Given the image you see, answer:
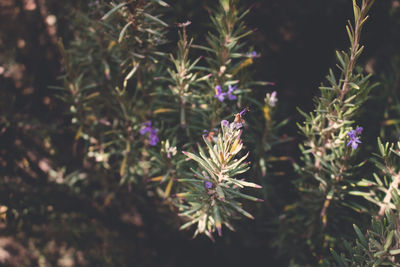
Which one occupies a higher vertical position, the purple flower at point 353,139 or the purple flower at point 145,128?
the purple flower at point 353,139

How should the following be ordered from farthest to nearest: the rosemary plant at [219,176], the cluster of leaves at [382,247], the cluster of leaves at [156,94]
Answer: the cluster of leaves at [156,94], the cluster of leaves at [382,247], the rosemary plant at [219,176]

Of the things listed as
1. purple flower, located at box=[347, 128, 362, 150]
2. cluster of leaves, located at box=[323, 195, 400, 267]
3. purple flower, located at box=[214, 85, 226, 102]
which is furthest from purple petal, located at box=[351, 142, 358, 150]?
purple flower, located at box=[214, 85, 226, 102]

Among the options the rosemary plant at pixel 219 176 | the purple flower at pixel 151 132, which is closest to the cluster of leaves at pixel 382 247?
the rosemary plant at pixel 219 176

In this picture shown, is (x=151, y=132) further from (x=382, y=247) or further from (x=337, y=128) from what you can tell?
(x=382, y=247)

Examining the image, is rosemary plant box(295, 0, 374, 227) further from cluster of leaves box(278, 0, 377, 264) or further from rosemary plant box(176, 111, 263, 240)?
rosemary plant box(176, 111, 263, 240)

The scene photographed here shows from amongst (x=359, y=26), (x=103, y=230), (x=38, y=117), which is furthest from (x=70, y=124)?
(x=359, y=26)

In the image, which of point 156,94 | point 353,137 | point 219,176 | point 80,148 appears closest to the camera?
point 219,176

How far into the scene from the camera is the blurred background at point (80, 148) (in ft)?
6.15

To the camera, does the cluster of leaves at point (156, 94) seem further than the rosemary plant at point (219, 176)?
Yes

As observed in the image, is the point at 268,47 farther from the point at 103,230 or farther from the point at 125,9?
the point at 103,230

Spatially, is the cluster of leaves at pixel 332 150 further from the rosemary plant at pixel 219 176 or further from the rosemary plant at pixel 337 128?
the rosemary plant at pixel 219 176

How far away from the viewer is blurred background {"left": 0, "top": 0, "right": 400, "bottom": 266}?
1.88 metres

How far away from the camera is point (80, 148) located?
2.03 meters

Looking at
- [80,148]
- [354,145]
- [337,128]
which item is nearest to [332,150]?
[337,128]
